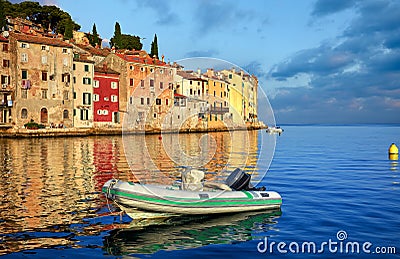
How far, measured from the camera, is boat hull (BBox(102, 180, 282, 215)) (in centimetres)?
1262

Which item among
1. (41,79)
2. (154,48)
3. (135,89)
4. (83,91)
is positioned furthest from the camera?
(154,48)

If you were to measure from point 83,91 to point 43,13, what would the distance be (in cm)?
4052

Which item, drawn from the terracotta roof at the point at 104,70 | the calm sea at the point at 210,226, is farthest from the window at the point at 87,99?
the calm sea at the point at 210,226

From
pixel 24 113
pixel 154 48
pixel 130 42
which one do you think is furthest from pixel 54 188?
pixel 130 42

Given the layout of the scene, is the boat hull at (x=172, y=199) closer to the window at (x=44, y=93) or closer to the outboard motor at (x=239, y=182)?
the outboard motor at (x=239, y=182)

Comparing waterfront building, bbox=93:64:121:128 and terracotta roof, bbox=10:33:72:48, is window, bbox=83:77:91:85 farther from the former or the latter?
terracotta roof, bbox=10:33:72:48

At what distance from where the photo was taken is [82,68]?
68.2m

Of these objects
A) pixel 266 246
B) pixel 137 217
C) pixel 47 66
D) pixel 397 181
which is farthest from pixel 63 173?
pixel 47 66

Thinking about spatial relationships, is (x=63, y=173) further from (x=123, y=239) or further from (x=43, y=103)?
(x=43, y=103)

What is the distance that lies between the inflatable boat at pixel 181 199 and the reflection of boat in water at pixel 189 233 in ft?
1.09

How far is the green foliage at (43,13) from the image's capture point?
9506 cm

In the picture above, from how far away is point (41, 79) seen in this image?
63.5 metres

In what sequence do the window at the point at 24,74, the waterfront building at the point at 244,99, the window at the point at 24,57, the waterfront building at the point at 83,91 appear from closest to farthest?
the waterfront building at the point at 244,99, the window at the point at 24,57, the window at the point at 24,74, the waterfront building at the point at 83,91

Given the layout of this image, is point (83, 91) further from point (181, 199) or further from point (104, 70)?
point (181, 199)
